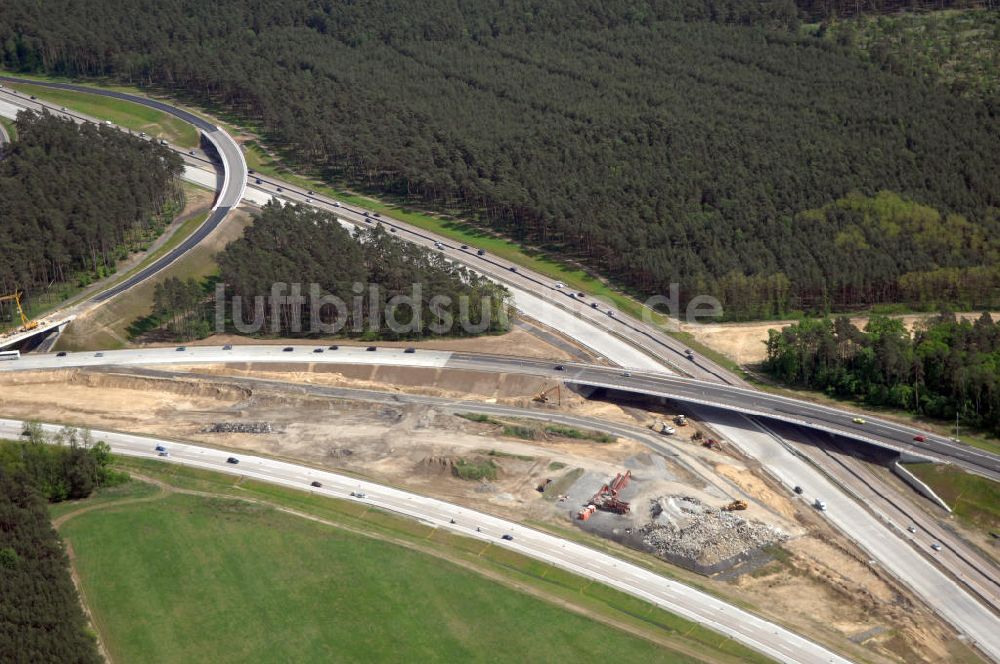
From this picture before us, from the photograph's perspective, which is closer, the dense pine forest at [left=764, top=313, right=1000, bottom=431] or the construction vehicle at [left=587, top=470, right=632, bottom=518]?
the construction vehicle at [left=587, top=470, right=632, bottom=518]

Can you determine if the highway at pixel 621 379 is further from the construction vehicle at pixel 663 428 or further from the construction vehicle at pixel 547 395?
the construction vehicle at pixel 663 428

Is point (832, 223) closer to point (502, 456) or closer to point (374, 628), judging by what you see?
point (502, 456)

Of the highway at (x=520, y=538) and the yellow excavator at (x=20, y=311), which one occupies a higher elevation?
the yellow excavator at (x=20, y=311)

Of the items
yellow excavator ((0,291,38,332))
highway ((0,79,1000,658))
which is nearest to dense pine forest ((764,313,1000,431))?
highway ((0,79,1000,658))

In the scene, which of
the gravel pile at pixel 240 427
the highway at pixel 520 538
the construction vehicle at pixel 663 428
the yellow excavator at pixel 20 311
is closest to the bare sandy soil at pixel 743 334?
the construction vehicle at pixel 663 428

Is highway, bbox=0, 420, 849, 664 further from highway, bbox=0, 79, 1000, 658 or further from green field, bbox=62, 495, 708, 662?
highway, bbox=0, 79, 1000, 658
